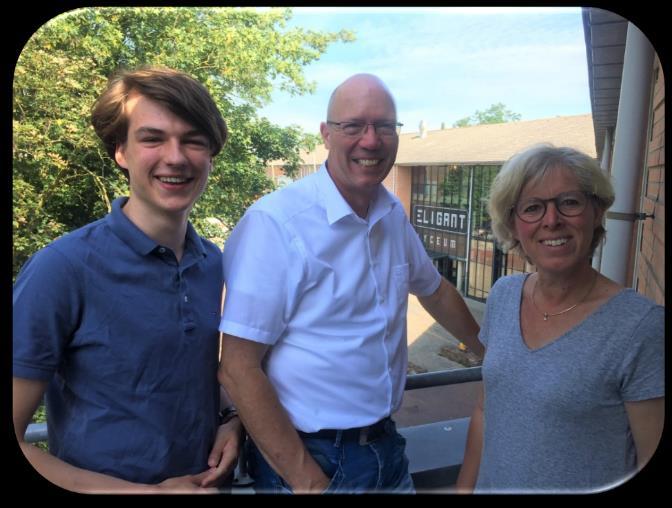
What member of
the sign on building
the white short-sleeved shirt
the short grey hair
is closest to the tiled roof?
the sign on building

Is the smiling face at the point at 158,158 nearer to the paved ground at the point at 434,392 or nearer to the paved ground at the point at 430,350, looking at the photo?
the paved ground at the point at 434,392

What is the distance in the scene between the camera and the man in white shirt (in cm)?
121

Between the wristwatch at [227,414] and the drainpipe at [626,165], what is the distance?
56.8 inches

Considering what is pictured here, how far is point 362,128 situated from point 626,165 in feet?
3.54

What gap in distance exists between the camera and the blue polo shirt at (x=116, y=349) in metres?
0.94

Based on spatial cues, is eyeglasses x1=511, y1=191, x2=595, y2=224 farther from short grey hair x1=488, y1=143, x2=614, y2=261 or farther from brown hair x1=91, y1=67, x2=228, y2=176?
brown hair x1=91, y1=67, x2=228, y2=176

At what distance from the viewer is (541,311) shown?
122 centimetres

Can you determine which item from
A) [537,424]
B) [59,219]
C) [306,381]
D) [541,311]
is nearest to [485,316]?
[541,311]

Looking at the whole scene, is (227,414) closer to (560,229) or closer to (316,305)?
(316,305)

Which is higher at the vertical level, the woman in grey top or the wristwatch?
the woman in grey top

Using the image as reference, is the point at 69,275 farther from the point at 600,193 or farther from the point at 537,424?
the point at 600,193

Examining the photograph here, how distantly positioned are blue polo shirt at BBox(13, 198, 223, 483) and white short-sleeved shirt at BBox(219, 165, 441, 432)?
150mm

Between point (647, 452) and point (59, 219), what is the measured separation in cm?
407

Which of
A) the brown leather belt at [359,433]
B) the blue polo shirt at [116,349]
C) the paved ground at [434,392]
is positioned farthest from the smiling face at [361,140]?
the paved ground at [434,392]
